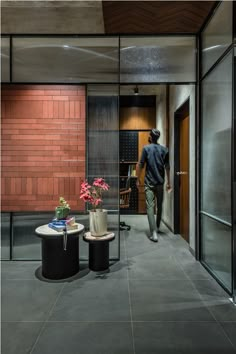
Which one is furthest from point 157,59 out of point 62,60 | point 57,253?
point 57,253

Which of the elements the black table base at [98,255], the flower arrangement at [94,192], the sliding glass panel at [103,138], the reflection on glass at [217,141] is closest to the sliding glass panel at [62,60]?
the sliding glass panel at [103,138]

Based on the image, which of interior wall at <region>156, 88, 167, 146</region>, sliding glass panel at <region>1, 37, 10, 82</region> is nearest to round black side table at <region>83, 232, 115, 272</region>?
sliding glass panel at <region>1, 37, 10, 82</region>

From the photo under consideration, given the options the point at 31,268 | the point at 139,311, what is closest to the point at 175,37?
the point at 139,311

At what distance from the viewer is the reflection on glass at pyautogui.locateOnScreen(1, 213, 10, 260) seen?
3.43 m

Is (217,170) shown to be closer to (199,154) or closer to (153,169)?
(199,154)

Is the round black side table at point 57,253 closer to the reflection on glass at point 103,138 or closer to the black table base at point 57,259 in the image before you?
the black table base at point 57,259

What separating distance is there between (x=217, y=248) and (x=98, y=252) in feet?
4.35

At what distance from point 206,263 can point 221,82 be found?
2073 mm

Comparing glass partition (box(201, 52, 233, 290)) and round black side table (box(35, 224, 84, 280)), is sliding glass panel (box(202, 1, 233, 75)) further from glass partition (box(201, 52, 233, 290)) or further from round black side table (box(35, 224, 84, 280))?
round black side table (box(35, 224, 84, 280))

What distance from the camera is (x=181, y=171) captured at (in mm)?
4582

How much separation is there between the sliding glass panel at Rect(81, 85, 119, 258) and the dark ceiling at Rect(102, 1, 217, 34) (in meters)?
0.77

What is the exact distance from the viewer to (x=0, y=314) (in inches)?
84.3

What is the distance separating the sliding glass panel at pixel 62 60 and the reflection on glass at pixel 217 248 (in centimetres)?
223

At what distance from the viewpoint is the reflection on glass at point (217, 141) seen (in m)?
2.46
